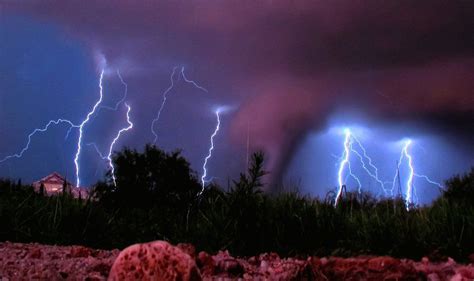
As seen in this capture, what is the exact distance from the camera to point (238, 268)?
3.86 m

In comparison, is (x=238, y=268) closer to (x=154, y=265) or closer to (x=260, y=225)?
(x=154, y=265)

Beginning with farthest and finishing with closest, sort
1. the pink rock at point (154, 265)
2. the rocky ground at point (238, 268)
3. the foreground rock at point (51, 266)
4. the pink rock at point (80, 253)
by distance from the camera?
the pink rock at point (80, 253) → the foreground rock at point (51, 266) → the rocky ground at point (238, 268) → the pink rock at point (154, 265)

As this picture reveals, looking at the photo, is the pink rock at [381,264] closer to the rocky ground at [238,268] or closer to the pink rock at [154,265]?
the rocky ground at [238,268]

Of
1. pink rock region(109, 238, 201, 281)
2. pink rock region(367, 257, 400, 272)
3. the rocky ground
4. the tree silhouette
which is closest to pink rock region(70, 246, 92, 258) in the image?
the rocky ground

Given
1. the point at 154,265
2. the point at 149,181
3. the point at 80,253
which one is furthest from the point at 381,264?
the point at 149,181

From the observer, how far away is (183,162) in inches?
601

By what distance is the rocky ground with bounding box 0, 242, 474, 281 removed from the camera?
3203mm

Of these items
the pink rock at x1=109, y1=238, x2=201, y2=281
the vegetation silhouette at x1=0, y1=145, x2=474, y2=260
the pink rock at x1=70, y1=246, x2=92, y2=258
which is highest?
the vegetation silhouette at x1=0, y1=145, x2=474, y2=260

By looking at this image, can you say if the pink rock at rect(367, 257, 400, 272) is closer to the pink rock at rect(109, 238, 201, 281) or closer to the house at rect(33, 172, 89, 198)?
the pink rock at rect(109, 238, 201, 281)

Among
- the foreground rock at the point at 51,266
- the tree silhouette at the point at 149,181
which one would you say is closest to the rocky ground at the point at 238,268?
the foreground rock at the point at 51,266

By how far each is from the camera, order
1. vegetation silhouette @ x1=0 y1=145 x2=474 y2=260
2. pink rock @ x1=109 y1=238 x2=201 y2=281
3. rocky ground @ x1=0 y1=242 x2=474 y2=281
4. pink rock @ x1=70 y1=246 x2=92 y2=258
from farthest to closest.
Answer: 1. vegetation silhouette @ x1=0 y1=145 x2=474 y2=260
2. pink rock @ x1=70 y1=246 x2=92 y2=258
3. rocky ground @ x1=0 y1=242 x2=474 y2=281
4. pink rock @ x1=109 y1=238 x2=201 y2=281

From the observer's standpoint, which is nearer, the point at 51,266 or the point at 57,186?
the point at 51,266

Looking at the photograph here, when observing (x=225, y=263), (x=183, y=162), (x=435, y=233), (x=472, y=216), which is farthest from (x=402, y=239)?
(x=183, y=162)

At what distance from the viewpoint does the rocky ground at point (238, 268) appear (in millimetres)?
3203
